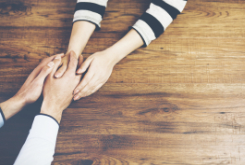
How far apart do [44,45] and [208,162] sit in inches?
38.7

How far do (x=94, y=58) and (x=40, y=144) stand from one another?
392 millimetres

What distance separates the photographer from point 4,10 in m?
0.92

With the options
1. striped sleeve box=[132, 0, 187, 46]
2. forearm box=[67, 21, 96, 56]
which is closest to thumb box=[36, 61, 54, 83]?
forearm box=[67, 21, 96, 56]

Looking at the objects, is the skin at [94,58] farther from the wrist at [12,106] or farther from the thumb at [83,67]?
the wrist at [12,106]

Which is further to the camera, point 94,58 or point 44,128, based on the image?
point 94,58

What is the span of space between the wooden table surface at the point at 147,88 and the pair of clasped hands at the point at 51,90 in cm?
8

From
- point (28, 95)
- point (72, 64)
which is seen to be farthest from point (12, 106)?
point (72, 64)

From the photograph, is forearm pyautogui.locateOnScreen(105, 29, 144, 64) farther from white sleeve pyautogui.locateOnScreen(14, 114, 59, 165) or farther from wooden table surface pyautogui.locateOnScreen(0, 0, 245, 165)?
white sleeve pyautogui.locateOnScreen(14, 114, 59, 165)

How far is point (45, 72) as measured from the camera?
0.69 m

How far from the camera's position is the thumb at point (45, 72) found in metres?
0.69

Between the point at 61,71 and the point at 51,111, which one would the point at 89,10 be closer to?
the point at 61,71

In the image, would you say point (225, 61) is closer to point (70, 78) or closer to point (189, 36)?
point (189, 36)

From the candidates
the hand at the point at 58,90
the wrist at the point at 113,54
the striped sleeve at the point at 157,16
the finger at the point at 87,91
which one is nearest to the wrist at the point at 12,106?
the hand at the point at 58,90

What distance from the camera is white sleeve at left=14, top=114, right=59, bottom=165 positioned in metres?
0.52
